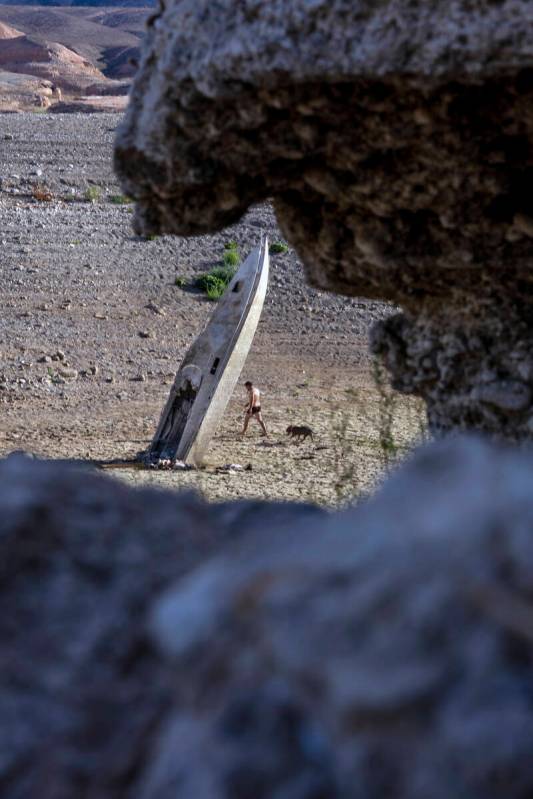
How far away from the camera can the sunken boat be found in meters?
10.9

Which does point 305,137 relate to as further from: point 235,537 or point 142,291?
point 142,291

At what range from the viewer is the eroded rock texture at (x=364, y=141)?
107 inches

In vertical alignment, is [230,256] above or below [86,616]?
below

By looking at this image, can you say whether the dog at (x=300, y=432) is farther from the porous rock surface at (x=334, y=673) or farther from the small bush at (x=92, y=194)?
the porous rock surface at (x=334, y=673)

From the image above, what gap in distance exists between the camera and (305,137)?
10.2 feet

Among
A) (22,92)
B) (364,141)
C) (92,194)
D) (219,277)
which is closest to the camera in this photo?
(364,141)

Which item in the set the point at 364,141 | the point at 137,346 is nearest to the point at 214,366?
the point at 137,346

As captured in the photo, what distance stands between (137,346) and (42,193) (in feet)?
18.7

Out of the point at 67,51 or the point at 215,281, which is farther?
the point at 67,51

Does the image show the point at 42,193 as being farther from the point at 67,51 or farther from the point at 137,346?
the point at 67,51

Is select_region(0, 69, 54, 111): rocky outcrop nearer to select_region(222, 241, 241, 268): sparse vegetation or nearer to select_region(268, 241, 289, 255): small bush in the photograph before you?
select_region(222, 241, 241, 268): sparse vegetation

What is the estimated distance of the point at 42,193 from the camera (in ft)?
62.4

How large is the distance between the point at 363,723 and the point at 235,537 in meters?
0.75

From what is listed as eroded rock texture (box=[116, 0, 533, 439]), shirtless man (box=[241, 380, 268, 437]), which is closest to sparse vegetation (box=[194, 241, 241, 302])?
shirtless man (box=[241, 380, 268, 437])
